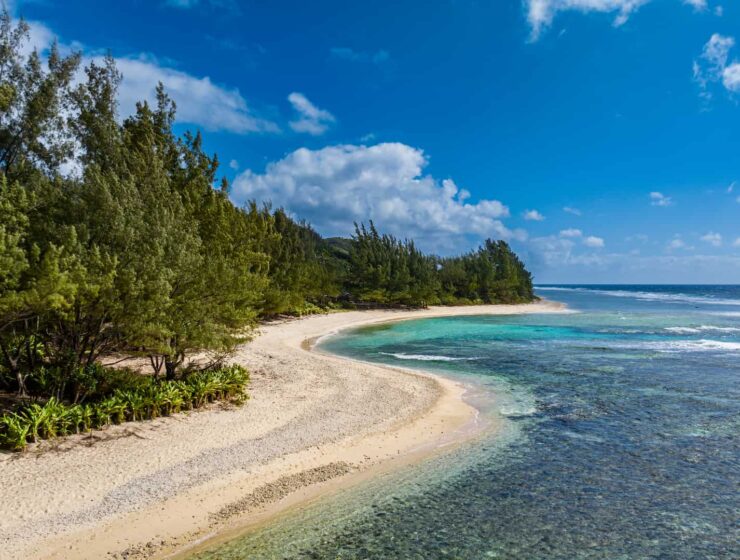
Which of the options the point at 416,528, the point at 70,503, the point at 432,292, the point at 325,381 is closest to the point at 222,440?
the point at 70,503

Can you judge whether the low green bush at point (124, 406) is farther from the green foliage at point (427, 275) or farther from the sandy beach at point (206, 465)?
the green foliage at point (427, 275)

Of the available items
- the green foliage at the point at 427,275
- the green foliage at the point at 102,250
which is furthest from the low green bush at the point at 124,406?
the green foliage at the point at 427,275

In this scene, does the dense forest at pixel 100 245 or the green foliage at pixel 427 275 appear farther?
the green foliage at pixel 427 275

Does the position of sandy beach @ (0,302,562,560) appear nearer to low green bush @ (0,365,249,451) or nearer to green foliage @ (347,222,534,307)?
low green bush @ (0,365,249,451)

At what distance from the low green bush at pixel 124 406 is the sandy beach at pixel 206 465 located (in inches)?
17.4

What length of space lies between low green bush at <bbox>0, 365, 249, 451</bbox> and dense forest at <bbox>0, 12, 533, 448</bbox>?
1047 mm

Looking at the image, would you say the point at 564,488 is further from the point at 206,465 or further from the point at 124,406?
the point at 124,406

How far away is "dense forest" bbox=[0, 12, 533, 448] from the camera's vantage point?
1208 centimetres

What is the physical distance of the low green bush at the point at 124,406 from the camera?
1221cm

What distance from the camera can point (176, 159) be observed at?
2355 centimetres

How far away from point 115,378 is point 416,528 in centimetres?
1253

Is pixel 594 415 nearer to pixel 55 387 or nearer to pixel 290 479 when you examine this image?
pixel 290 479

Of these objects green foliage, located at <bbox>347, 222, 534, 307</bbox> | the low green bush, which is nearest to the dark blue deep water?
the low green bush

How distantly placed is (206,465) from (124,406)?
4.22m
